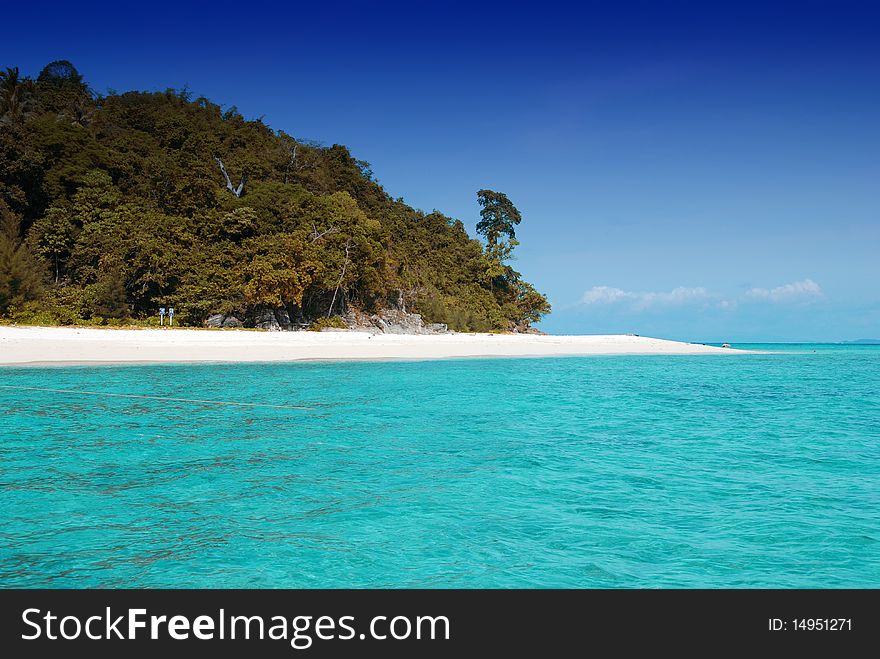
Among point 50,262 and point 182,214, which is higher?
point 182,214

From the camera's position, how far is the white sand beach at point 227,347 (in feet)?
73.6

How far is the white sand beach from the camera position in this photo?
22.4 m

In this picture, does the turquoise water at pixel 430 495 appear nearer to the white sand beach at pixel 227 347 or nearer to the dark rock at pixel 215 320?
the white sand beach at pixel 227 347

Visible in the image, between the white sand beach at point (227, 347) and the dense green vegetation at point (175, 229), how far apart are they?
22.7 feet

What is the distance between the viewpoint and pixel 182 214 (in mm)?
42969

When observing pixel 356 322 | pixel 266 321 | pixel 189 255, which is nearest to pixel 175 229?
pixel 189 255

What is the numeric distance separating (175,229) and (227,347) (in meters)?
17.6

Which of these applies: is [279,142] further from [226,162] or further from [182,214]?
[182,214]

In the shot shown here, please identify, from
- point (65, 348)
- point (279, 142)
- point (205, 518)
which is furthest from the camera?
point (279, 142)

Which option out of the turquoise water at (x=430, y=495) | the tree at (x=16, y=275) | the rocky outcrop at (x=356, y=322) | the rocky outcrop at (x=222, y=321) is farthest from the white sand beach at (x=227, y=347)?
the turquoise water at (x=430, y=495)

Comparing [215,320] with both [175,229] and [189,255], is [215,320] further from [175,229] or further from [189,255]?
[175,229]

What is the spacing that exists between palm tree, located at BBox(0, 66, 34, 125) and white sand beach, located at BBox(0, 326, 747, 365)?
120ft
